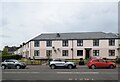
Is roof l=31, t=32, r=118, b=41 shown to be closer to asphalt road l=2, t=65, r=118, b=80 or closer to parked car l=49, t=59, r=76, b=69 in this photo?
parked car l=49, t=59, r=76, b=69

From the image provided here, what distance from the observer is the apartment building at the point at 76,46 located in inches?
2089

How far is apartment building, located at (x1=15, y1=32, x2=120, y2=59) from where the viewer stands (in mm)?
53062

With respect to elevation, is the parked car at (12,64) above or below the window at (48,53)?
below

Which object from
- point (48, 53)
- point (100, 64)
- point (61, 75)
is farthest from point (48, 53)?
point (61, 75)

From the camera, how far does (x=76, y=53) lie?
53969 millimetres

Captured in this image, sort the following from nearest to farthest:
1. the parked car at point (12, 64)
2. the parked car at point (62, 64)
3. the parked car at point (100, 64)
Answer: the parked car at point (62, 64) < the parked car at point (100, 64) < the parked car at point (12, 64)

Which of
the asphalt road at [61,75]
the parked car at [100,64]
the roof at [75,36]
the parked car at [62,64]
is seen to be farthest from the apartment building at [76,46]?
the asphalt road at [61,75]

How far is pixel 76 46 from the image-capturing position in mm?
54062

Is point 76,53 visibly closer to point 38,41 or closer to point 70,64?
point 38,41

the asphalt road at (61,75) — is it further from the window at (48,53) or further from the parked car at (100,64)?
the window at (48,53)

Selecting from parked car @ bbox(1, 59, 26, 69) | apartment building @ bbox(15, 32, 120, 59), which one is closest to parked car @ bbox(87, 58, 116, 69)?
parked car @ bbox(1, 59, 26, 69)

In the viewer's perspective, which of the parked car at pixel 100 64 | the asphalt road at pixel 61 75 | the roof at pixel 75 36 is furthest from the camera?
the roof at pixel 75 36

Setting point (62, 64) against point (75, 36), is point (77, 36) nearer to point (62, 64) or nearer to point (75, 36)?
point (75, 36)

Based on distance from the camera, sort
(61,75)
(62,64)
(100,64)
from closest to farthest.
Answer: (61,75) < (62,64) < (100,64)
